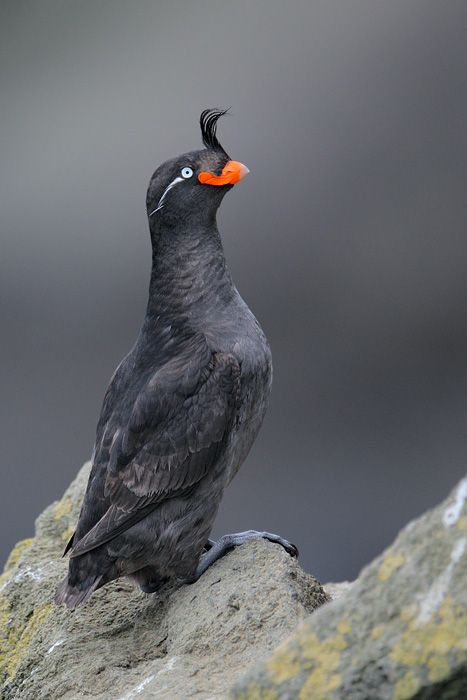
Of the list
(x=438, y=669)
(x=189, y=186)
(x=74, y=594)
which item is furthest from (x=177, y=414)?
(x=438, y=669)

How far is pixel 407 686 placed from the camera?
1423 mm

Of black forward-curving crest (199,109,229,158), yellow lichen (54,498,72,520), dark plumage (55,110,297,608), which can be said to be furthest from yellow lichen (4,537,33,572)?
black forward-curving crest (199,109,229,158)

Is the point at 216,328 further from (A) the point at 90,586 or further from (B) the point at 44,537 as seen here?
(B) the point at 44,537

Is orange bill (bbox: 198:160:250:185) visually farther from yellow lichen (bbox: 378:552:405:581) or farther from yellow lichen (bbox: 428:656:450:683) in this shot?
yellow lichen (bbox: 428:656:450:683)

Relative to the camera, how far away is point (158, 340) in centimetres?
339

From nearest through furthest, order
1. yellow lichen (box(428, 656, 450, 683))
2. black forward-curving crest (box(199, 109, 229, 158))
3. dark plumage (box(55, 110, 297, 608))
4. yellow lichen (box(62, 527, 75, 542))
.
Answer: yellow lichen (box(428, 656, 450, 683)), dark plumage (box(55, 110, 297, 608)), black forward-curving crest (box(199, 109, 229, 158)), yellow lichen (box(62, 527, 75, 542))

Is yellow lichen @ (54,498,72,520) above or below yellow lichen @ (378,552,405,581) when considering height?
below

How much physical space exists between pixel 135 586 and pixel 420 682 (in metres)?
2.29

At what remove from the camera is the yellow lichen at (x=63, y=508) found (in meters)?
4.10

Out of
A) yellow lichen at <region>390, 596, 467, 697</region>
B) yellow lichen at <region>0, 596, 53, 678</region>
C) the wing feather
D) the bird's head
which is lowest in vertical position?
yellow lichen at <region>0, 596, 53, 678</region>

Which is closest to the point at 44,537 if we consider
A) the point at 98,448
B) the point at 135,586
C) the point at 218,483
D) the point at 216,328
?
the point at 135,586

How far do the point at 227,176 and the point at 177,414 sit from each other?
1.11 metres

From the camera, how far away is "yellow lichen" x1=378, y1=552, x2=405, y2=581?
5.14 ft

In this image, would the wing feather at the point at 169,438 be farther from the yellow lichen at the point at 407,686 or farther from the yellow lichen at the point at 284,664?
the yellow lichen at the point at 407,686
